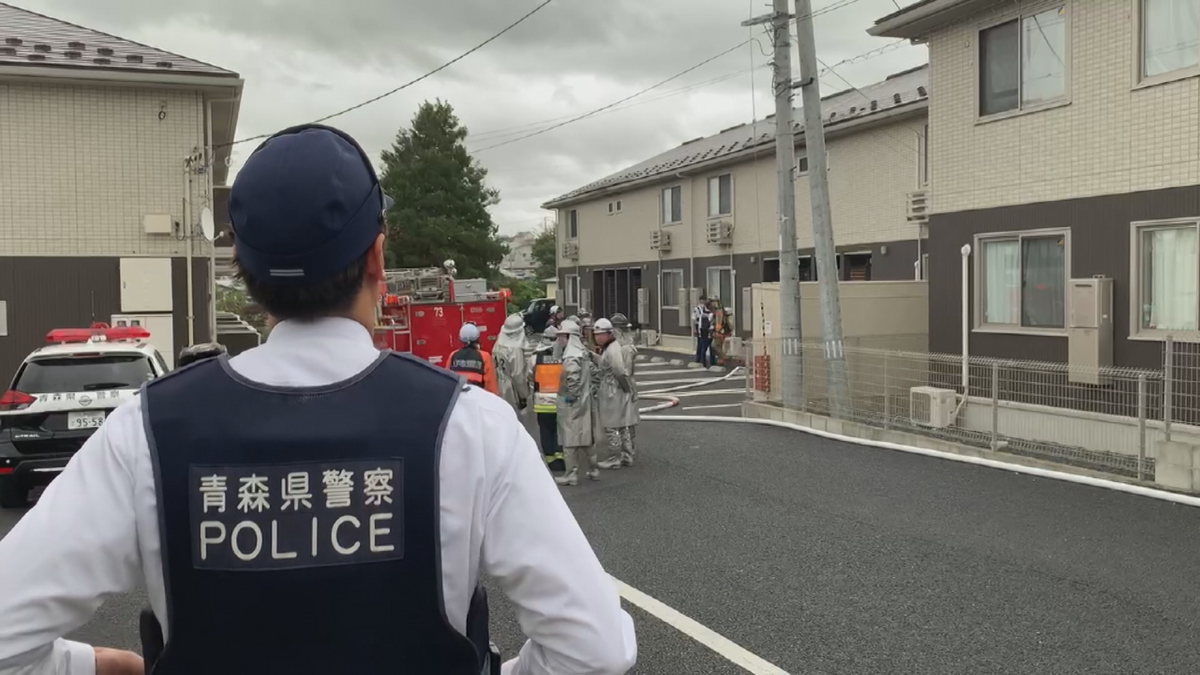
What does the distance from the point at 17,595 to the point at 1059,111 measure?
13857 mm

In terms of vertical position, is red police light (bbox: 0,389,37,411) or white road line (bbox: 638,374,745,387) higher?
red police light (bbox: 0,389,37,411)

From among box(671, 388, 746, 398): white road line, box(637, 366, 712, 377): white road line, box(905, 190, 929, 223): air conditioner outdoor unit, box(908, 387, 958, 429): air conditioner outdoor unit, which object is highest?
box(905, 190, 929, 223): air conditioner outdoor unit

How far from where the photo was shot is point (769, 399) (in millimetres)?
15500

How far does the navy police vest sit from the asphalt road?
3.78 metres

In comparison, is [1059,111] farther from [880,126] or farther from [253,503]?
[253,503]

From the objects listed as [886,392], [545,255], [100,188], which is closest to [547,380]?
[886,392]

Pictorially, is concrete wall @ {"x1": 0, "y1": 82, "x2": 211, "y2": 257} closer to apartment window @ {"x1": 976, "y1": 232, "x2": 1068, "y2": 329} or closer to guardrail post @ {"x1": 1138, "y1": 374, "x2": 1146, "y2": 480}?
apartment window @ {"x1": 976, "y1": 232, "x2": 1068, "y2": 329}

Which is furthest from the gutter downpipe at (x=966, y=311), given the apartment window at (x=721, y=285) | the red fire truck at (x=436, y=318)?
the apartment window at (x=721, y=285)

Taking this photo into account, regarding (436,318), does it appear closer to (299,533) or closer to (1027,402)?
(1027,402)

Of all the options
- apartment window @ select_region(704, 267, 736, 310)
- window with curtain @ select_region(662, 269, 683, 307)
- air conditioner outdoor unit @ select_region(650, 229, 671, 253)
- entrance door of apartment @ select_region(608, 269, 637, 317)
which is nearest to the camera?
apartment window @ select_region(704, 267, 736, 310)

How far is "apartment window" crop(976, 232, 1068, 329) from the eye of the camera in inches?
519

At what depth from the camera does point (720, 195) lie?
28.3 metres

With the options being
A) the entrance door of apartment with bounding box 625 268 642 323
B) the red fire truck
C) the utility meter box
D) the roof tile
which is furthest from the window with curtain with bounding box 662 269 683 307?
the utility meter box

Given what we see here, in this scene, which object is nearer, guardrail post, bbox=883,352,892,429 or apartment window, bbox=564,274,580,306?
guardrail post, bbox=883,352,892,429
